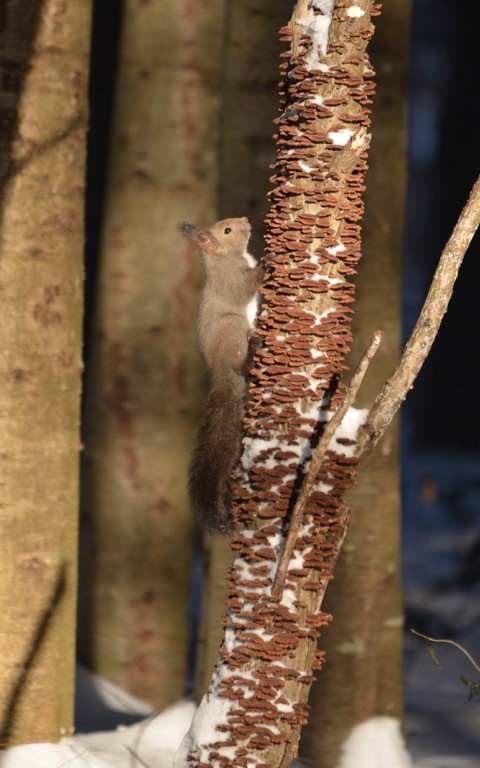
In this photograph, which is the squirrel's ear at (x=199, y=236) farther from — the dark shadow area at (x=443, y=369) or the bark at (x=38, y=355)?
the dark shadow area at (x=443, y=369)

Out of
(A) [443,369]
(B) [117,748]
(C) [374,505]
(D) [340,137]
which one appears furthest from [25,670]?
(A) [443,369]

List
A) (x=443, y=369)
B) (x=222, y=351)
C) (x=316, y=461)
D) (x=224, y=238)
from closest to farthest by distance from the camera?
(x=316, y=461), (x=222, y=351), (x=224, y=238), (x=443, y=369)

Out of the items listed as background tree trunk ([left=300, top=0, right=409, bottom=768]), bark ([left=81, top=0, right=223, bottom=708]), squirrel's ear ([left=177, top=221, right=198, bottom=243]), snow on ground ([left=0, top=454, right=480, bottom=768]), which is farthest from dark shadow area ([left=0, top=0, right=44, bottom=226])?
bark ([left=81, top=0, right=223, bottom=708])

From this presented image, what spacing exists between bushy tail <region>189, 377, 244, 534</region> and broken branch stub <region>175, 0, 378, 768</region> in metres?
0.26

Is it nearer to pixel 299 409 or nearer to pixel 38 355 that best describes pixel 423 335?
pixel 299 409

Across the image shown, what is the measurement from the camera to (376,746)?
483 centimetres

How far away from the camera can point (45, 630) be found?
3.95 metres

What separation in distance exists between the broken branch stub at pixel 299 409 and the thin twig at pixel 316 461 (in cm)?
5

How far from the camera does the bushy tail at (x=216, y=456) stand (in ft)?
9.26

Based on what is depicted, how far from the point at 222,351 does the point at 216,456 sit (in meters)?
0.56

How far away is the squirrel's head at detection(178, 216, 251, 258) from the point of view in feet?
13.3

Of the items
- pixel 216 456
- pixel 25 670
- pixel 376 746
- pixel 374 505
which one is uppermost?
pixel 216 456

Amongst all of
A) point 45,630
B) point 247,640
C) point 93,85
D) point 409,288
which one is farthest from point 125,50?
point 409,288

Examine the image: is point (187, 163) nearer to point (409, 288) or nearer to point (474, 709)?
point (474, 709)
